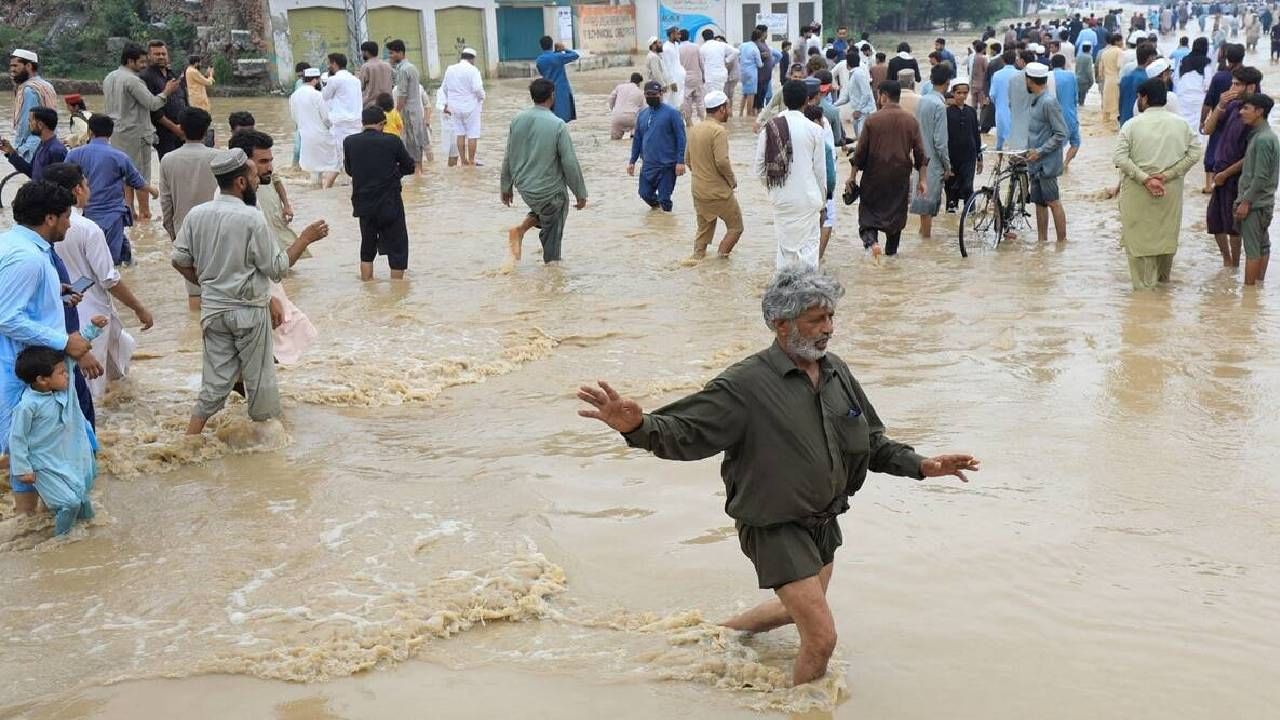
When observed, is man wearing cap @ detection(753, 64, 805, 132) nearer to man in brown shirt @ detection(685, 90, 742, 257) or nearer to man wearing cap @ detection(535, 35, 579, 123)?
man in brown shirt @ detection(685, 90, 742, 257)

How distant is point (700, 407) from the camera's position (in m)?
4.00

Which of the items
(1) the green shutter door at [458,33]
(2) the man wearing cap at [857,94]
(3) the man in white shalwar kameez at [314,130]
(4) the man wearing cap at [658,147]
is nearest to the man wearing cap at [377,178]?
(4) the man wearing cap at [658,147]

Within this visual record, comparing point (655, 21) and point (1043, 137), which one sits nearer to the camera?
point (1043, 137)

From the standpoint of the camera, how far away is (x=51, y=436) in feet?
18.3

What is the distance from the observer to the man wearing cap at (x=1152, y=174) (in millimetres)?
9414

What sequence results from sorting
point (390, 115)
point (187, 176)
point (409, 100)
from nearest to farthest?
point (187, 176)
point (390, 115)
point (409, 100)

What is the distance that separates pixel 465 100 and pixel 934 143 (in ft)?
23.4

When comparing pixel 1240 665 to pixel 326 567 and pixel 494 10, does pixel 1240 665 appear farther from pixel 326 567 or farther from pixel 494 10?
pixel 494 10

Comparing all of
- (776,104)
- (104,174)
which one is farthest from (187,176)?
(776,104)

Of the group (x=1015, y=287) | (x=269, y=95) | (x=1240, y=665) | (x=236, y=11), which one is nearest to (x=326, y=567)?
(x=1240, y=665)

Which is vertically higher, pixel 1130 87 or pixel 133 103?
pixel 133 103

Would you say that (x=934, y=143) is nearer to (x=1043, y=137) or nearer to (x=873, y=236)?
(x=1043, y=137)

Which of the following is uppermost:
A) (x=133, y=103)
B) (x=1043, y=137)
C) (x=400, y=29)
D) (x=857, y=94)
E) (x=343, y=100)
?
(x=400, y=29)

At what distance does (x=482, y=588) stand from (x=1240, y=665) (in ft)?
9.10
